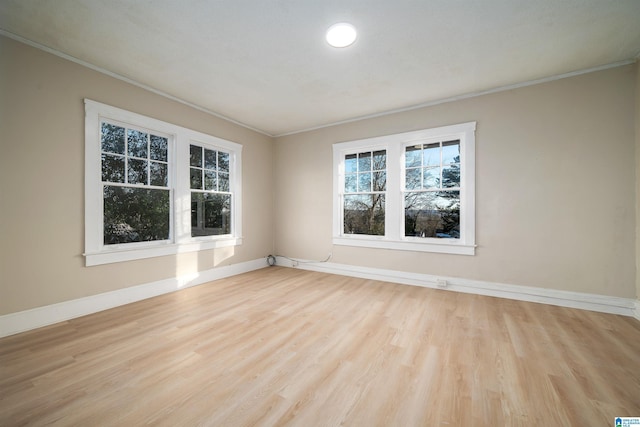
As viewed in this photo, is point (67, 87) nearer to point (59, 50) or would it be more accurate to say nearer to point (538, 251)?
point (59, 50)

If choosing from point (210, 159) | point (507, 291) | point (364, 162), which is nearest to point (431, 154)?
point (364, 162)

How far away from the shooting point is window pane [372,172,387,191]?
4225 mm

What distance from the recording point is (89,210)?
9.18 ft

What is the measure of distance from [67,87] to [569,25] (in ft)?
16.1

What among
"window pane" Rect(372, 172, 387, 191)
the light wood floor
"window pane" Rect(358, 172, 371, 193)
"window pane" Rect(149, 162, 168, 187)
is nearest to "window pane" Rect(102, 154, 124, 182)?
"window pane" Rect(149, 162, 168, 187)

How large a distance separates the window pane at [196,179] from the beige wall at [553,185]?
334 cm

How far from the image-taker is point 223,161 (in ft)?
14.5

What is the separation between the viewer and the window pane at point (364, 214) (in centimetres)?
429

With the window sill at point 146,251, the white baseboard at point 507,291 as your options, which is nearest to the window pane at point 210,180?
the window sill at point 146,251

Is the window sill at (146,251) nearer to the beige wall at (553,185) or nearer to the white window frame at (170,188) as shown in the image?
the white window frame at (170,188)

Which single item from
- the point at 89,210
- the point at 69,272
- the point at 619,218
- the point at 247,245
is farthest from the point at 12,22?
the point at 619,218

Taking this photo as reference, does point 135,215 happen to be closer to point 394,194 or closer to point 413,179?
point 394,194

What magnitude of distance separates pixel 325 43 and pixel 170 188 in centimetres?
280

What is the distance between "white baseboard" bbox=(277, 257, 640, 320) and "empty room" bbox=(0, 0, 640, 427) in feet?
0.08
